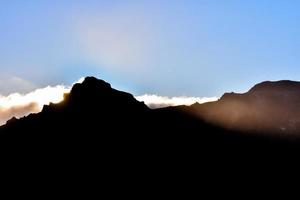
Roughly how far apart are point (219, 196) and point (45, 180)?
61434mm

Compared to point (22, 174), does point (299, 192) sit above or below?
below

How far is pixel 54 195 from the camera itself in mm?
185375

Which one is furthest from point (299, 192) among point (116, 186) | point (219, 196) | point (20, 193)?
point (20, 193)

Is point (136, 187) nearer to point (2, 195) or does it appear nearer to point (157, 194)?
point (157, 194)

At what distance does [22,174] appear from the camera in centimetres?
19538

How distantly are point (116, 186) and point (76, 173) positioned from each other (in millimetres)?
15976

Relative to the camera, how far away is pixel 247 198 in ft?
636

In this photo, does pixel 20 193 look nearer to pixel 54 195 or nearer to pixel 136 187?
pixel 54 195

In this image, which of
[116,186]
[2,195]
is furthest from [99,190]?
[2,195]

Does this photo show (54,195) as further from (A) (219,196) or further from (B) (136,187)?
(A) (219,196)

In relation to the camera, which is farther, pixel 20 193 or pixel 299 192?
pixel 299 192

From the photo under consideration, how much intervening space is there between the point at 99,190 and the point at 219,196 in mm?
42285

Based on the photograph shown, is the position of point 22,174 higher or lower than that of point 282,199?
higher

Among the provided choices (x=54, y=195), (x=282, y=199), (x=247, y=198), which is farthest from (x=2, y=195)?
(x=282, y=199)
